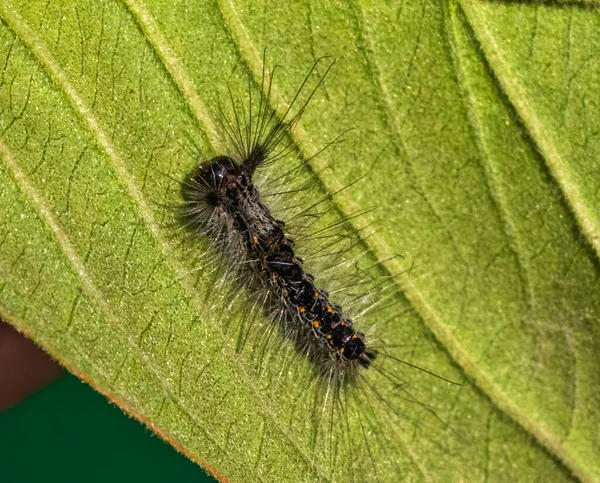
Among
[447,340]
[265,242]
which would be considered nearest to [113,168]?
[265,242]

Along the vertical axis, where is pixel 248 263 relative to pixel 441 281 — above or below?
above

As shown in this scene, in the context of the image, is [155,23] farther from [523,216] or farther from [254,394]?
[523,216]

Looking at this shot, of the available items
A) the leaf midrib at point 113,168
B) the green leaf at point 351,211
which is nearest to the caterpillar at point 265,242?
the green leaf at point 351,211

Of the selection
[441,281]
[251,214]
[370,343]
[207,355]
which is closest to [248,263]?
[251,214]

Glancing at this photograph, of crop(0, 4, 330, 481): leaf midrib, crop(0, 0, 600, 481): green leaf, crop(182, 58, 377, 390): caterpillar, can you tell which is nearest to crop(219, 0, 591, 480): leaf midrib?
crop(0, 0, 600, 481): green leaf

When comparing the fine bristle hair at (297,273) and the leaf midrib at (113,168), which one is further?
the fine bristle hair at (297,273)

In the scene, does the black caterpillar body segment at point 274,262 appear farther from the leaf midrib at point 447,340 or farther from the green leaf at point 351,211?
the leaf midrib at point 447,340
